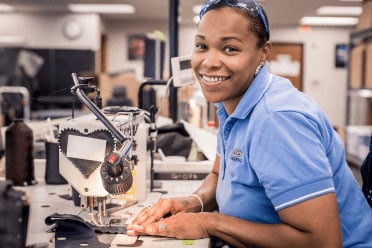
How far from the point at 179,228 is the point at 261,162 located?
0.89 feet

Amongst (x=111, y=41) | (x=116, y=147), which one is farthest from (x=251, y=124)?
(x=111, y=41)

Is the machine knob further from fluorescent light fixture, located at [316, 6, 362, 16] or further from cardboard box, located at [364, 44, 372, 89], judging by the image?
fluorescent light fixture, located at [316, 6, 362, 16]

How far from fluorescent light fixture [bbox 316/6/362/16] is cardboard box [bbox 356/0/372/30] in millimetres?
2446

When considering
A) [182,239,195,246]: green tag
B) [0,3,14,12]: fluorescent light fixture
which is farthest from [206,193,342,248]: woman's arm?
[0,3,14,12]: fluorescent light fixture

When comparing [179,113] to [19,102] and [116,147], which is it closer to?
[19,102]

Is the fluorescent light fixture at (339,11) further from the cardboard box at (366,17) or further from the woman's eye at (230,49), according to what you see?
the woman's eye at (230,49)

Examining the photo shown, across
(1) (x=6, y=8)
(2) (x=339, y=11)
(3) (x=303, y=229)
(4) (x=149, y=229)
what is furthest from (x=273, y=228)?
(1) (x=6, y=8)

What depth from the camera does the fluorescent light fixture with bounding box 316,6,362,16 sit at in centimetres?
784

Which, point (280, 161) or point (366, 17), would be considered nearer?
point (280, 161)

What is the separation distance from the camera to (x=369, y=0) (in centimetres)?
495

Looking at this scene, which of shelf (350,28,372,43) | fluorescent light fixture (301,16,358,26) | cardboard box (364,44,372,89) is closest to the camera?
cardboard box (364,44,372,89)

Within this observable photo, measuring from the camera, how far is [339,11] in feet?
27.2

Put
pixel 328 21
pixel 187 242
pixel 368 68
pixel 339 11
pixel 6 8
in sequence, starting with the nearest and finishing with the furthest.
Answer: pixel 187 242
pixel 368 68
pixel 339 11
pixel 6 8
pixel 328 21

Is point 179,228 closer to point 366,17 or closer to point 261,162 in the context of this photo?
point 261,162
